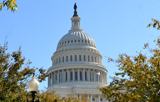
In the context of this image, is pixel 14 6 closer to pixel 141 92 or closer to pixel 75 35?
pixel 141 92

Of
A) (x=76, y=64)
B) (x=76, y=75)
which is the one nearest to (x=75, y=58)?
(x=76, y=64)

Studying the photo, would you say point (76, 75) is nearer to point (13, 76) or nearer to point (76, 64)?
point (76, 64)

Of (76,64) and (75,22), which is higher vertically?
(75,22)

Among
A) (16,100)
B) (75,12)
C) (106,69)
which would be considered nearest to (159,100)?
(16,100)

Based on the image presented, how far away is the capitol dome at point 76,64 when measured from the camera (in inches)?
3920

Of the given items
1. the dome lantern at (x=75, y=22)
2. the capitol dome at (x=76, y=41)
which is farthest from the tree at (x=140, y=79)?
the dome lantern at (x=75, y=22)

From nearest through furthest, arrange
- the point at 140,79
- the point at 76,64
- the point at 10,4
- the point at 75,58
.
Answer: the point at 10,4 < the point at 140,79 < the point at 76,64 < the point at 75,58

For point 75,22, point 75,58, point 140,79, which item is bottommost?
point 140,79

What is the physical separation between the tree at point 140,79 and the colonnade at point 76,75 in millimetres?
72579

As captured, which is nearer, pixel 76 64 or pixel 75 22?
pixel 76 64

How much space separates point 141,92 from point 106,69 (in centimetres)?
8878

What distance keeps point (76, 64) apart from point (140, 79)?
7995cm

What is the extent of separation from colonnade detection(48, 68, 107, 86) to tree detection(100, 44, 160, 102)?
72.6 m

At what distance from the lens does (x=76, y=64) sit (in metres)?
101
